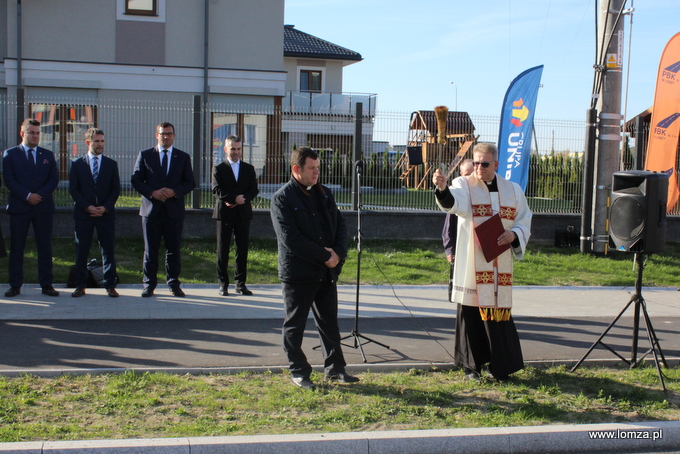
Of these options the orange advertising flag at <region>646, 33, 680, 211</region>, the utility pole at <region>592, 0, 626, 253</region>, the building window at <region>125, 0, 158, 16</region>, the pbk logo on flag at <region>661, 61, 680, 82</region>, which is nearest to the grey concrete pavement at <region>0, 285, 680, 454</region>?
the utility pole at <region>592, 0, 626, 253</region>

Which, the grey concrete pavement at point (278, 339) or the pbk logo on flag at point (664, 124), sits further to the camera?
the pbk logo on flag at point (664, 124)

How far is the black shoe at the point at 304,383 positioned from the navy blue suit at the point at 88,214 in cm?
434

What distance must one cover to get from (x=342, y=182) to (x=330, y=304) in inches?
320

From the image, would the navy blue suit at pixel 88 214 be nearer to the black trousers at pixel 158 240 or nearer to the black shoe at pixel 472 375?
the black trousers at pixel 158 240

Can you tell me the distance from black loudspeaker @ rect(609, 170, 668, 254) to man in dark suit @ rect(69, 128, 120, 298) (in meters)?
6.10

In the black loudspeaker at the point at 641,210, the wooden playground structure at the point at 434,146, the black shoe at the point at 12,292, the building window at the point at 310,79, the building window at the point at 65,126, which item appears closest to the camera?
the black loudspeaker at the point at 641,210

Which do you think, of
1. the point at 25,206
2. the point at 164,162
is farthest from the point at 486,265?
the point at 25,206

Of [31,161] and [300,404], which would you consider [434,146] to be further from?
[300,404]

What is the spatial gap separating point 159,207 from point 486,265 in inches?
190

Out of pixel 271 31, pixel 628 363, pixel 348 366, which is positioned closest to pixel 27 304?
pixel 348 366

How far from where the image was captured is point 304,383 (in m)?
5.49

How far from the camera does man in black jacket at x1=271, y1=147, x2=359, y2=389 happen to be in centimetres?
544

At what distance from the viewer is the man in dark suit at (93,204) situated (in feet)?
29.5

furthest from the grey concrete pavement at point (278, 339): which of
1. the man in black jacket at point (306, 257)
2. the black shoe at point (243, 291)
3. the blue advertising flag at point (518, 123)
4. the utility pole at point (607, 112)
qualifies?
the blue advertising flag at point (518, 123)
